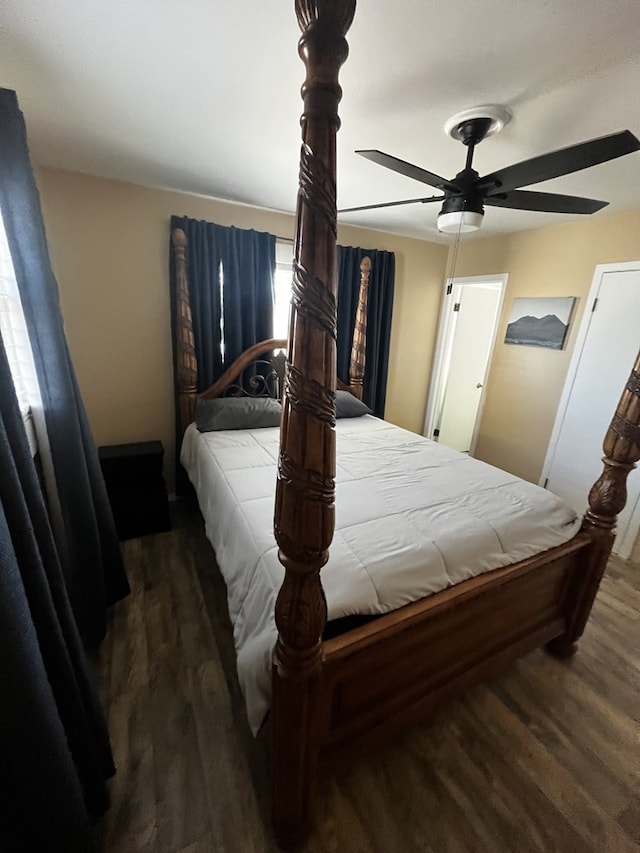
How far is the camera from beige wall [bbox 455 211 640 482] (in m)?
2.64

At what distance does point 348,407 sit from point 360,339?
721mm

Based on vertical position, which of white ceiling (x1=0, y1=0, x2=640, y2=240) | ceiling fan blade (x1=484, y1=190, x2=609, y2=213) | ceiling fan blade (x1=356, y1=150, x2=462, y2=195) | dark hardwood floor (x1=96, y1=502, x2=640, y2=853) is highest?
white ceiling (x1=0, y1=0, x2=640, y2=240)

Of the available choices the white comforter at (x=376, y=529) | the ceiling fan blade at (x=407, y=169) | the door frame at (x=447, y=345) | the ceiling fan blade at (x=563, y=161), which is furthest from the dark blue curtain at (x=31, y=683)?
the door frame at (x=447, y=345)

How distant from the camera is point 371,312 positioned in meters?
3.54

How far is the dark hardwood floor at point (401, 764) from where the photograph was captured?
114 cm

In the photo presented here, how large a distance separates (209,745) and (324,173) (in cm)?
188

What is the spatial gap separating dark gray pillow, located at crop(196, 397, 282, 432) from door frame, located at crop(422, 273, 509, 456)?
214cm

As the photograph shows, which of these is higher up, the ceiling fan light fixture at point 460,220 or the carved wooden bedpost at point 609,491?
the ceiling fan light fixture at point 460,220

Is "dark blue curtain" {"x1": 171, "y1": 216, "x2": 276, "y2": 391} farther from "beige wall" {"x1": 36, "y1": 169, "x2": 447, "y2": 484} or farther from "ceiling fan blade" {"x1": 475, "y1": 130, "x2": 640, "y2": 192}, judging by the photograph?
"ceiling fan blade" {"x1": 475, "y1": 130, "x2": 640, "y2": 192}

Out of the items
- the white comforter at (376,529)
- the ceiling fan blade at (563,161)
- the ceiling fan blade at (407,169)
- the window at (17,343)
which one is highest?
the ceiling fan blade at (407,169)

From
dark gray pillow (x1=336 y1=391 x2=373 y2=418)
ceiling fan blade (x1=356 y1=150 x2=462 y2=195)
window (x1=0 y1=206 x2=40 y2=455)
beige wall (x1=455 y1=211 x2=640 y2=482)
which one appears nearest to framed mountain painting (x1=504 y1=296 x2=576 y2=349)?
beige wall (x1=455 y1=211 x2=640 y2=482)

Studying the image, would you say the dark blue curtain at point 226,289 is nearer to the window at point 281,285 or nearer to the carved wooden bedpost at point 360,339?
the window at point 281,285

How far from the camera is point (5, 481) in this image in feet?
2.64

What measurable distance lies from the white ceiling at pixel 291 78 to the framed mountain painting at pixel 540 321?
92 centimetres
